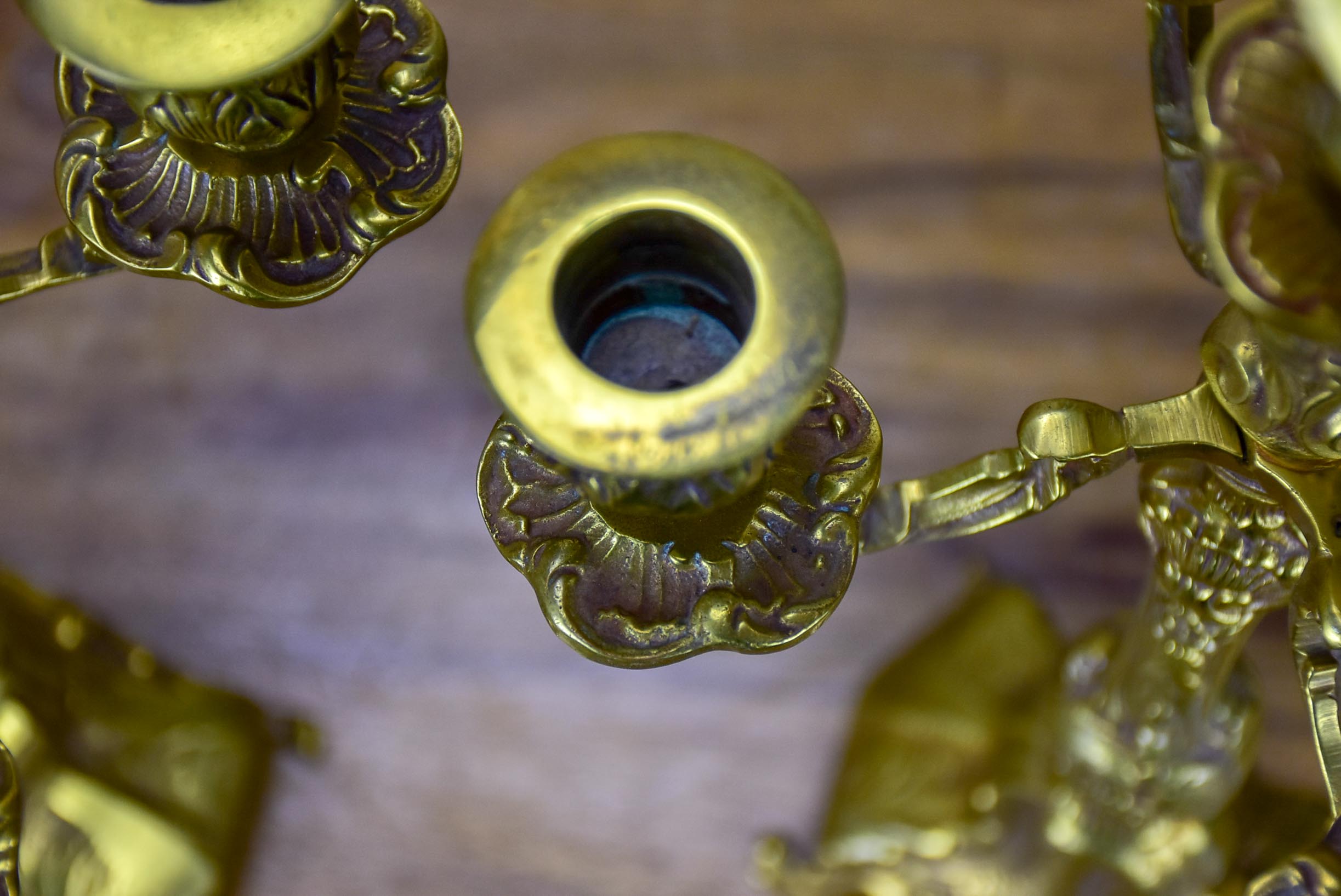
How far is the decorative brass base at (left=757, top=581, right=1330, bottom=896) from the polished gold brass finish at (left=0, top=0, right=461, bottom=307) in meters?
0.45

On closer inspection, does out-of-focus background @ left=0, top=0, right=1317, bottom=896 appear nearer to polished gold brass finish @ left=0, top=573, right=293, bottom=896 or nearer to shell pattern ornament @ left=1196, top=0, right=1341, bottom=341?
polished gold brass finish @ left=0, top=573, right=293, bottom=896

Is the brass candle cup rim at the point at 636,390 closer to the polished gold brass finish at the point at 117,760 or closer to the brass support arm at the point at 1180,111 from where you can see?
the brass support arm at the point at 1180,111

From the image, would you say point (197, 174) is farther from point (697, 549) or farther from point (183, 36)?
point (697, 549)

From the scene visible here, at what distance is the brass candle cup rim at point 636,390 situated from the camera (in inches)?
10.6

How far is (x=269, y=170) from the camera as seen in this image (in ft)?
1.34

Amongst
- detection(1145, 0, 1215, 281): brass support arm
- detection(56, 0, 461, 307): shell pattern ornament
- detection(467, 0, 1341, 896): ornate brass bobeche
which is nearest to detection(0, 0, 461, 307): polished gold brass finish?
detection(56, 0, 461, 307): shell pattern ornament

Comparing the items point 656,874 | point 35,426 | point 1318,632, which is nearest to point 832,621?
point 656,874

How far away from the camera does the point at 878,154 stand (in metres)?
0.80

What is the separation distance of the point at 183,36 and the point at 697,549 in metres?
0.20

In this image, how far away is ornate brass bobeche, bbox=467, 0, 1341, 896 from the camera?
10.1 inches

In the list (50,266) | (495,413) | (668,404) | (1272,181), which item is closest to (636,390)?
(668,404)

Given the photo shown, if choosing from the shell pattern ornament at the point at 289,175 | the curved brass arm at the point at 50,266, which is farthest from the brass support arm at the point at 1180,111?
the curved brass arm at the point at 50,266

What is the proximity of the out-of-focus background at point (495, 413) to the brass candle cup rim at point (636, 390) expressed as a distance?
481mm

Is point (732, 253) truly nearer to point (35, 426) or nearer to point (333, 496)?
point (333, 496)
